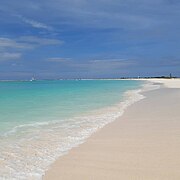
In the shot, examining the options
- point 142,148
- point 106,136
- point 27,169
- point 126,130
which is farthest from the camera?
point 126,130

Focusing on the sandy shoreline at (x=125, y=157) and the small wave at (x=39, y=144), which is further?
the small wave at (x=39, y=144)

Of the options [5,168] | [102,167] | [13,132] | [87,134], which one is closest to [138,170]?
[102,167]

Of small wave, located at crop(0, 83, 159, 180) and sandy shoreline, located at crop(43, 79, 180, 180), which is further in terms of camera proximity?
small wave, located at crop(0, 83, 159, 180)

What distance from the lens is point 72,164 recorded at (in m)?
5.11

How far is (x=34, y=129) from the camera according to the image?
351 inches

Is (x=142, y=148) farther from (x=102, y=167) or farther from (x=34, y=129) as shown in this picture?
(x=34, y=129)

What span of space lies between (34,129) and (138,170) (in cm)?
502

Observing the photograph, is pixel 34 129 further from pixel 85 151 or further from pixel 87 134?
pixel 85 151

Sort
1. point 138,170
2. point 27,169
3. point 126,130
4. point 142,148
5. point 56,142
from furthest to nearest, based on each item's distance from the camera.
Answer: point 126,130 → point 56,142 → point 142,148 → point 27,169 → point 138,170

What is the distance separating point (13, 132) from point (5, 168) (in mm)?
3433

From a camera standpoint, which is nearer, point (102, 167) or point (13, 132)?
point (102, 167)

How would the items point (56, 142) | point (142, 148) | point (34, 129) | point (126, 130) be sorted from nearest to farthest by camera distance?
point (142, 148), point (56, 142), point (126, 130), point (34, 129)

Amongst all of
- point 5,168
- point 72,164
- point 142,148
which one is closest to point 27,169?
point 5,168

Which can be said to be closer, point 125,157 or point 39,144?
point 125,157
